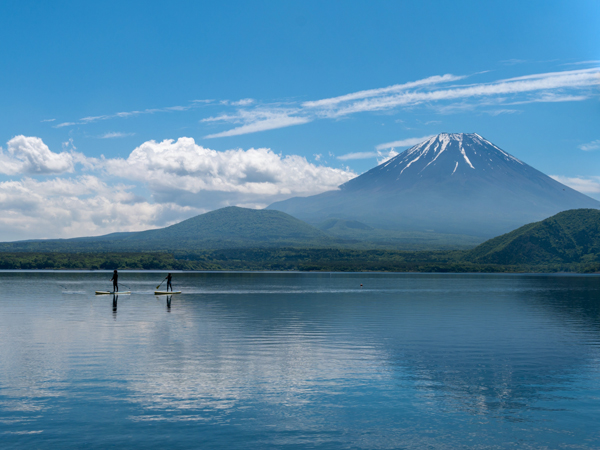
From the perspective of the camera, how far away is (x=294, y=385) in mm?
25094

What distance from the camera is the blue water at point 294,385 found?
18.6m

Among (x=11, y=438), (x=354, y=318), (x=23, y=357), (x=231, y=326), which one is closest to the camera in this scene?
(x=11, y=438)

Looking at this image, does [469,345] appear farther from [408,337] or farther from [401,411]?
[401,411]

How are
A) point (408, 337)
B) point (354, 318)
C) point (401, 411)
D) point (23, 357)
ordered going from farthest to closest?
point (354, 318) < point (408, 337) < point (23, 357) < point (401, 411)

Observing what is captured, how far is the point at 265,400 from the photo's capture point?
22578 millimetres

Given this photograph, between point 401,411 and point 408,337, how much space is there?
68.4ft

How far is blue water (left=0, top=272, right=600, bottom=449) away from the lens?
18609 millimetres

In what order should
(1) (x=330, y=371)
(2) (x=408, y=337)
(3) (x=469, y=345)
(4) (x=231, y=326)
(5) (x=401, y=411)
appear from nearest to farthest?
(5) (x=401, y=411)
(1) (x=330, y=371)
(3) (x=469, y=345)
(2) (x=408, y=337)
(4) (x=231, y=326)

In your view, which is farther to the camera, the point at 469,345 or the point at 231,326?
the point at 231,326

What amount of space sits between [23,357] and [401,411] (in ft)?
68.0

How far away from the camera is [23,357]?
101 feet

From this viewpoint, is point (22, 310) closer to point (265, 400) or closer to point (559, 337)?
point (265, 400)

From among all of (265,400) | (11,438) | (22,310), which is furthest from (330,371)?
(22,310)

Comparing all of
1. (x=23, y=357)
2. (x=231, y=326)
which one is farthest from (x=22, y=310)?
(x=23, y=357)
